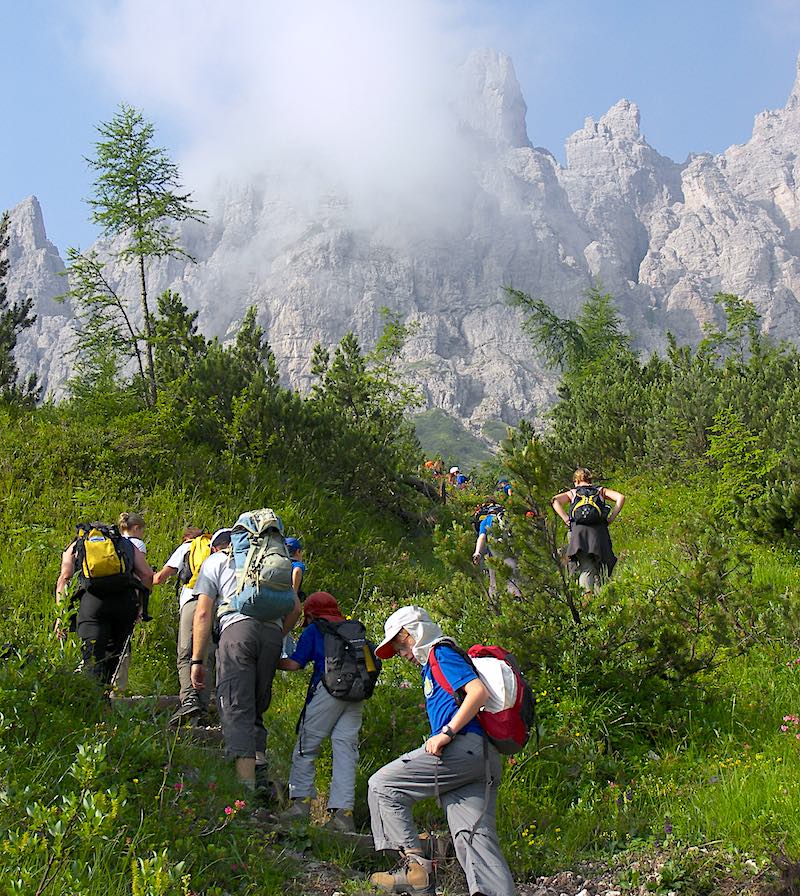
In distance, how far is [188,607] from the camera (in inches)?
265

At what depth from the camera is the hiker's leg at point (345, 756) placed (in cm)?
507

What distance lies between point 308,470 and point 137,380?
16.2ft

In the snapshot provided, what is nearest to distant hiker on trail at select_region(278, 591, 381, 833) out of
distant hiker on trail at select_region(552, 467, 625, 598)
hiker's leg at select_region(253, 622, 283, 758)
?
hiker's leg at select_region(253, 622, 283, 758)

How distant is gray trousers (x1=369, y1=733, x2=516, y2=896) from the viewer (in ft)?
13.1

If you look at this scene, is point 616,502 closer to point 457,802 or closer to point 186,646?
point 186,646

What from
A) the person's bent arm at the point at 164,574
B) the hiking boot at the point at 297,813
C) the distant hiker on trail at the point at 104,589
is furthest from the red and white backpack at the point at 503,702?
the person's bent arm at the point at 164,574

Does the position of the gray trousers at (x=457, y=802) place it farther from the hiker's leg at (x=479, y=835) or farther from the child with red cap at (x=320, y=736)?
Result: the child with red cap at (x=320, y=736)

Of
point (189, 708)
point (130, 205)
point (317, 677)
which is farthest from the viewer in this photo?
point (130, 205)

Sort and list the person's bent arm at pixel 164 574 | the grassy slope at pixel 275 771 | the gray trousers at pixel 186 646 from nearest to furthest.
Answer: the grassy slope at pixel 275 771 < the gray trousers at pixel 186 646 < the person's bent arm at pixel 164 574

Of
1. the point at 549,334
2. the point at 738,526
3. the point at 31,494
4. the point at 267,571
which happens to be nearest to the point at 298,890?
the point at 267,571

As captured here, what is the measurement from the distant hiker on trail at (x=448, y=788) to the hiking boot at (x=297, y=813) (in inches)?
27.7

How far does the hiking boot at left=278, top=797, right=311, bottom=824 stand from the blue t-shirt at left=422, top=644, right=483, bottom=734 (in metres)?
1.17

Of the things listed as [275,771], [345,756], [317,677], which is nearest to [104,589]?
[275,771]

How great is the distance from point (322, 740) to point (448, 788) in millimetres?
1305
